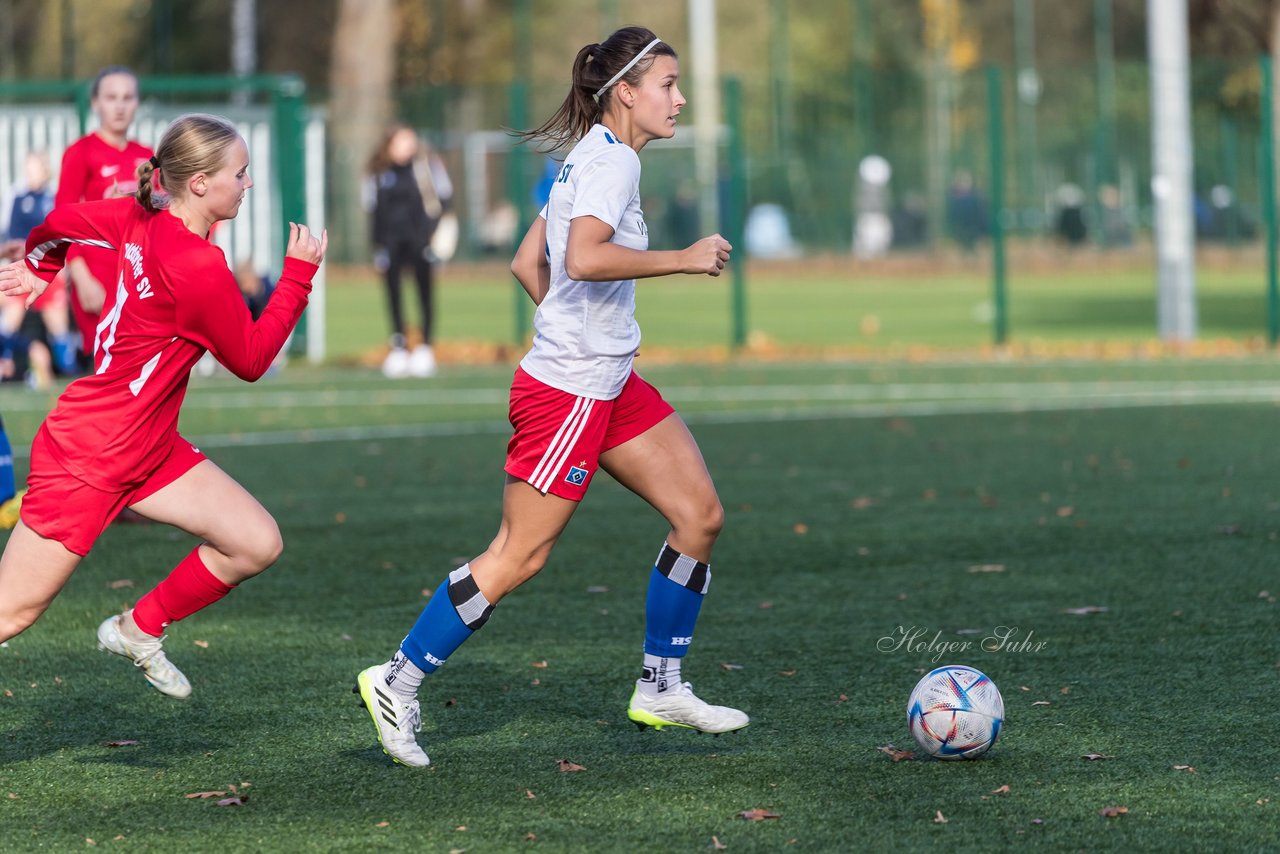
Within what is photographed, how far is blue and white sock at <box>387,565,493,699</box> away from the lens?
5531 mm

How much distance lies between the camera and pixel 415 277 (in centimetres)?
1939

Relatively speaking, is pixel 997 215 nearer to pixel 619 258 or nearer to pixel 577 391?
pixel 577 391

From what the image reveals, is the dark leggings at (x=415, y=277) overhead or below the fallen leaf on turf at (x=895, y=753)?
overhead

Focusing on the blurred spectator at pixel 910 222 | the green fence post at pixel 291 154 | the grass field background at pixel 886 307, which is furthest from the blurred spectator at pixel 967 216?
the green fence post at pixel 291 154

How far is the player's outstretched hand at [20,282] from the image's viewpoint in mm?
5617

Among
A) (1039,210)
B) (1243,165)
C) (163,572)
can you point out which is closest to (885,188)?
(1039,210)

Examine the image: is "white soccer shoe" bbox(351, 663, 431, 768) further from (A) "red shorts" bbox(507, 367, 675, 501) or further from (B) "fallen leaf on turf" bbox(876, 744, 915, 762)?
(B) "fallen leaf on turf" bbox(876, 744, 915, 762)

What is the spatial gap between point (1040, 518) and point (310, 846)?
574 cm

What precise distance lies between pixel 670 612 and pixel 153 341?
65.1 inches

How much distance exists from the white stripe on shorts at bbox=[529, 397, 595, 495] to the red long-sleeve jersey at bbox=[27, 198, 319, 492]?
0.77 meters

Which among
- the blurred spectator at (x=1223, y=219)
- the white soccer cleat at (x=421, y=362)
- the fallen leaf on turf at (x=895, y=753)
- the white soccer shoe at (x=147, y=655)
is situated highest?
the blurred spectator at (x=1223, y=219)

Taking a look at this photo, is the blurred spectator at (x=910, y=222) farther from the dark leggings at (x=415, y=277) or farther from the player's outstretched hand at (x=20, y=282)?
the player's outstretched hand at (x=20, y=282)

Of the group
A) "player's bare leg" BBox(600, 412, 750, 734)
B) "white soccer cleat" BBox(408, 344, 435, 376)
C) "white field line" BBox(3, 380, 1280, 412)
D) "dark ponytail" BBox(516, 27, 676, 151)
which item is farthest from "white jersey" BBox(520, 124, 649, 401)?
"white soccer cleat" BBox(408, 344, 435, 376)

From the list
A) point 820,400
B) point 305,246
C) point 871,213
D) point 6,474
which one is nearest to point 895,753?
point 305,246
